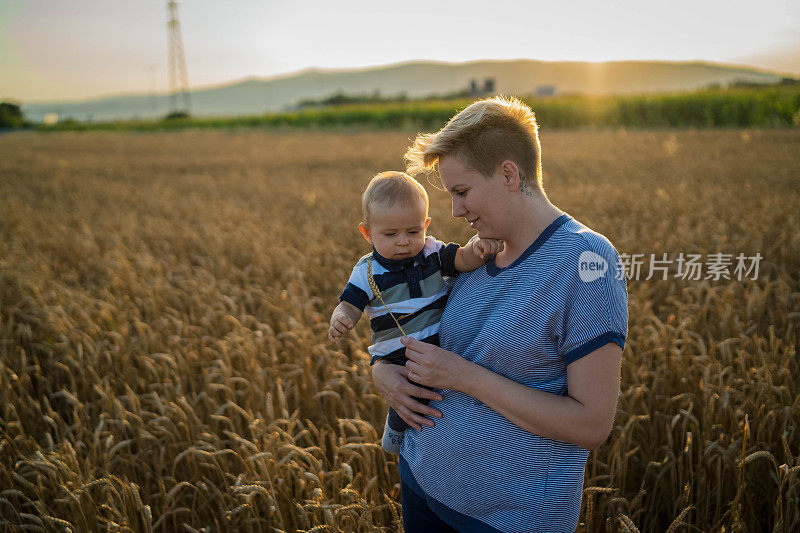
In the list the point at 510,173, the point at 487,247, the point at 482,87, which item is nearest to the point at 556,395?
the point at 487,247

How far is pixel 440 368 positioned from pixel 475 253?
1.20 feet

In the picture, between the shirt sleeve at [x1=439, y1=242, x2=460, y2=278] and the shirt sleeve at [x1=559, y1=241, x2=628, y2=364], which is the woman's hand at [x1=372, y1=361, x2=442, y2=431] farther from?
the shirt sleeve at [x1=559, y1=241, x2=628, y2=364]

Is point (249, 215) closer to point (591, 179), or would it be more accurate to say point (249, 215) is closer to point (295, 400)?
point (295, 400)

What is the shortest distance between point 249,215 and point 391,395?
6.48m

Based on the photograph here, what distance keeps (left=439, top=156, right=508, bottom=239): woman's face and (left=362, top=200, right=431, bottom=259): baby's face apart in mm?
306

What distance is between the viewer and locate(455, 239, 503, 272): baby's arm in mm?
1496

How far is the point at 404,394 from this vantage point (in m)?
1.61

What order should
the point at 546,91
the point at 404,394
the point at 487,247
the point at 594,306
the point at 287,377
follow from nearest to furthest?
the point at 594,306
the point at 487,247
the point at 404,394
the point at 287,377
the point at 546,91

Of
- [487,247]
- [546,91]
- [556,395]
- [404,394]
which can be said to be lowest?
[404,394]

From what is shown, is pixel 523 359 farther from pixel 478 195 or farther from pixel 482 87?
pixel 482 87

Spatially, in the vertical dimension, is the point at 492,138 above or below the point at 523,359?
above

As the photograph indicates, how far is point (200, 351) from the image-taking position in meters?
3.50

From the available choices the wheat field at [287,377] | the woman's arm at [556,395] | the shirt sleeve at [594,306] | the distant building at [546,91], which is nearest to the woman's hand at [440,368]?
the woman's arm at [556,395]

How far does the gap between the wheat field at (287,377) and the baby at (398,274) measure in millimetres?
607
